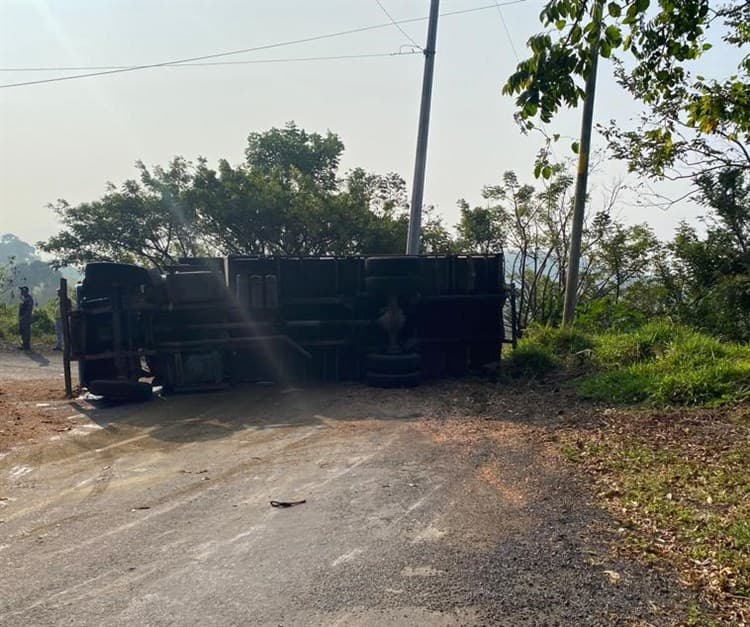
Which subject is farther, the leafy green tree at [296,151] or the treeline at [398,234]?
the leafy green tree at [296,151]

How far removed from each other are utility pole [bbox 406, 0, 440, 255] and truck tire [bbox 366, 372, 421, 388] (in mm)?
4888

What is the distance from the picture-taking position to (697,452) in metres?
5.52

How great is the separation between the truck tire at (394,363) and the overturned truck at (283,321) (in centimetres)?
2

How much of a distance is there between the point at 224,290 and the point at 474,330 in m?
4.00

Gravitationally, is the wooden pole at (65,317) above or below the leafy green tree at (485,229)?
below

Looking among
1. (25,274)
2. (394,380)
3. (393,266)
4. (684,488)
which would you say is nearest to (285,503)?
(684,488)

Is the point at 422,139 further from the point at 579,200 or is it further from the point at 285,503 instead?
the point at 285,503

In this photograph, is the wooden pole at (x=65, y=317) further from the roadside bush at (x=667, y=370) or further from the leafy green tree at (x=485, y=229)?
the leafy green tree at (x=485, y=229)

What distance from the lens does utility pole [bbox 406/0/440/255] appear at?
558 inches

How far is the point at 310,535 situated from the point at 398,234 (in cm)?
1754

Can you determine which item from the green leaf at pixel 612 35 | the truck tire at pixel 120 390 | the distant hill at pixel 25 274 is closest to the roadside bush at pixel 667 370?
the green leaf at pixel 612 35

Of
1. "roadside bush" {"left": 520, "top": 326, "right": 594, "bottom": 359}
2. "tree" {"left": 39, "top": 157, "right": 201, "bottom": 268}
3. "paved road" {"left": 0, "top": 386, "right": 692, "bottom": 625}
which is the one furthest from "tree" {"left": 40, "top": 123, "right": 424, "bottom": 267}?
"paved road" {"left": 0, "top": 386, "right": 692, "bottom": 625}

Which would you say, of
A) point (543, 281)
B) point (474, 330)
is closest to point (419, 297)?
point (474, 330)

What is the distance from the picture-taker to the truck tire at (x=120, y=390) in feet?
28.8
